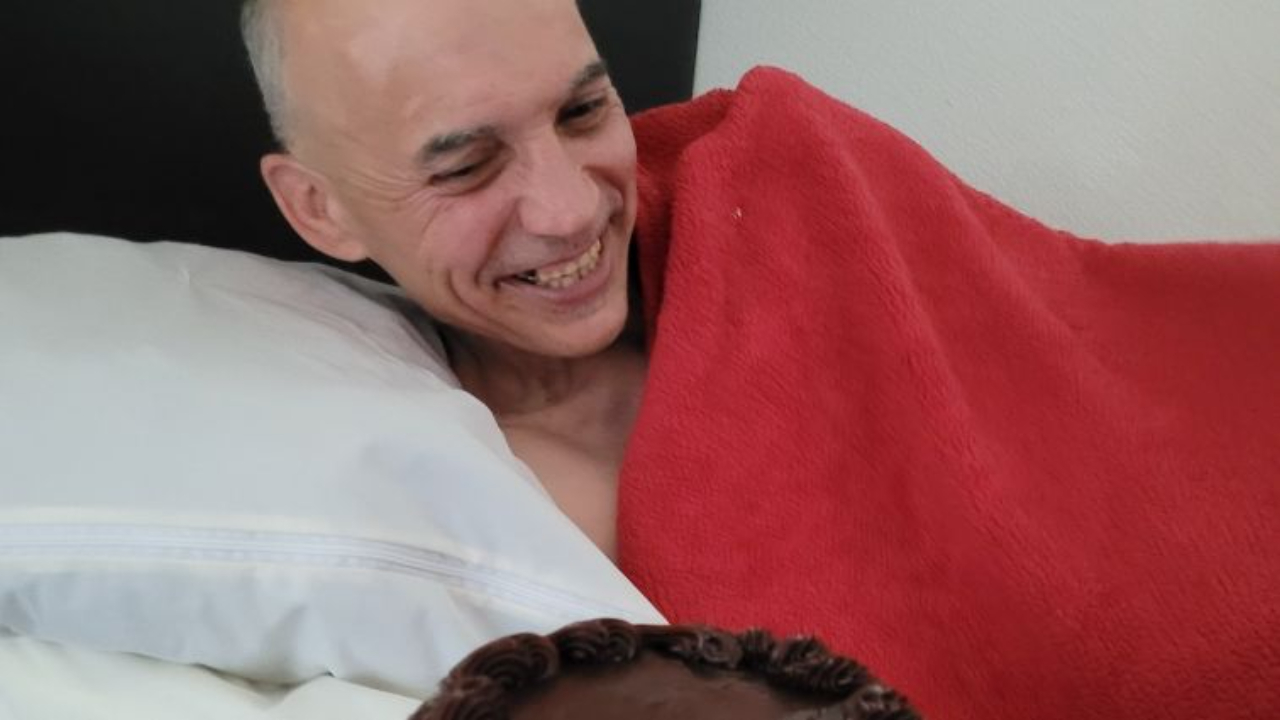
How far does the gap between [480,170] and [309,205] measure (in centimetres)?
18

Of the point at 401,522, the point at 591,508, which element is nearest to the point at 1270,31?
the point at 591,508

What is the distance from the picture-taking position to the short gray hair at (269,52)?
939 mm

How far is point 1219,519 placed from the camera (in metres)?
0.88

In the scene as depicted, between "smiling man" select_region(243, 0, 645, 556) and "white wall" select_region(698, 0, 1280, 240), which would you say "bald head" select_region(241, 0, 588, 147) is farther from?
"white wall" select_region(698, 0, 1280, 240)

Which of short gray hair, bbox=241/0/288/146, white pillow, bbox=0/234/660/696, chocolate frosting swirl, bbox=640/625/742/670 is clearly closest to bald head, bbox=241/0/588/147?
short gray hair, bbox=241/0/288/146

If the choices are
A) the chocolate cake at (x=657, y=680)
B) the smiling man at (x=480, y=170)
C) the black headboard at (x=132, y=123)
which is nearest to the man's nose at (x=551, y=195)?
the smiling man at (x=480, y=170)

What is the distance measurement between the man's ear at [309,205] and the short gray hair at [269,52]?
0.07 ft

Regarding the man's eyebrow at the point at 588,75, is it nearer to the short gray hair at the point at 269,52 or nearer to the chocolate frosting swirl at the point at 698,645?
the short gray hair at the point at 269,52

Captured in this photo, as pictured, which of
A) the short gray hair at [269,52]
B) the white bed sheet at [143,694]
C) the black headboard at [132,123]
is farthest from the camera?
the black headboard at [132,123]

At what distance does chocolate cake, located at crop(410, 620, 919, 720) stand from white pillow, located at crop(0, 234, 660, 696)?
1.00ft

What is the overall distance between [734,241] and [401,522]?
0.41m

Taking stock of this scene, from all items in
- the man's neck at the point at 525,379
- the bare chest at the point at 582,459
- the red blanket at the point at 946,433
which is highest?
the red blanket at the point at 946,433

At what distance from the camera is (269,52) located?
95cm

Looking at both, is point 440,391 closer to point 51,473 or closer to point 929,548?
point 51,473
